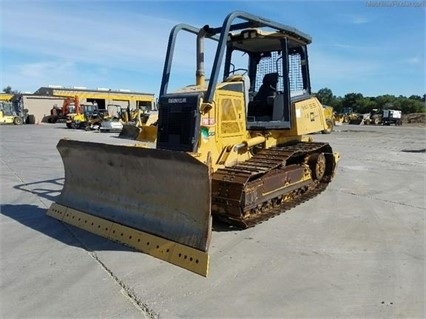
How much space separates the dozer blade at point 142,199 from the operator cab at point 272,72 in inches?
88.3

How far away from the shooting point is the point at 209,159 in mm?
4914

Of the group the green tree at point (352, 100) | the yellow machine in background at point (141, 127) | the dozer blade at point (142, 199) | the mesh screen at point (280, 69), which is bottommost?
the dozer blade at point (142, 199)

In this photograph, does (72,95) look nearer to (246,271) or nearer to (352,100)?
(352,100)

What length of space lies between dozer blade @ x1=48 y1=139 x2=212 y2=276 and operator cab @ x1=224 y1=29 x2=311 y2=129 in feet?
7.35

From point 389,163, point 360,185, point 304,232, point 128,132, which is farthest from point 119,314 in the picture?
point 128,132

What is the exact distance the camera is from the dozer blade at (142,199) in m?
4.68

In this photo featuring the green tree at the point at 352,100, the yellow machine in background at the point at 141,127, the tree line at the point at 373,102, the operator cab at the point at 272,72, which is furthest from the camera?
the green tree at the point at 352,100

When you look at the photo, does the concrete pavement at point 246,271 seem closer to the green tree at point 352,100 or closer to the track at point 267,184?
the track at point 267,184

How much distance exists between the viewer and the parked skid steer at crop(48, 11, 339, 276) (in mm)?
4906

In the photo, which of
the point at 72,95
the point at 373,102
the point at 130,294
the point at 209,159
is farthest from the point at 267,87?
the point at 373,102

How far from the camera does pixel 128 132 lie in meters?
24.5

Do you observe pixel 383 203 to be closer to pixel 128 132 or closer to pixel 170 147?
pixel 170 147

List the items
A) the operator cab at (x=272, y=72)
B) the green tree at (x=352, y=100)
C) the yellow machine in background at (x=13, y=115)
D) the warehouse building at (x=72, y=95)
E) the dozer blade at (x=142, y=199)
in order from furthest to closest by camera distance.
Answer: the green tree at (x=352, y=100) → the warehouse building at (x=72, y=95) → the yellow machine in background at (x=13, y=115) → the operator cab at (x=272, y=72) → the dozer blade at (x=142, y=199)

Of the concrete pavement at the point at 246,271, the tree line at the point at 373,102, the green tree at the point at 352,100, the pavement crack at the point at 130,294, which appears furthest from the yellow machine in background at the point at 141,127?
the green tree at the point at 352,100
